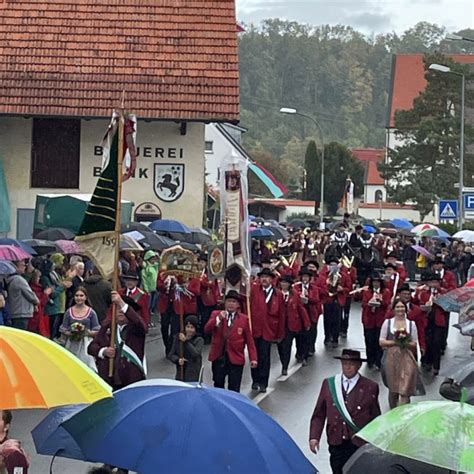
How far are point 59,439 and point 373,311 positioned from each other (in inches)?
515

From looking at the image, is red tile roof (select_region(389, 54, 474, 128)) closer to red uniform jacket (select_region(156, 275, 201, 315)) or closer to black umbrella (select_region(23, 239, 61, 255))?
black umbrella (select_region(23, 239, 61, 255))

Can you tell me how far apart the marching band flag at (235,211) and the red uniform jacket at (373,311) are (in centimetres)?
427

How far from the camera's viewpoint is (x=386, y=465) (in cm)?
764

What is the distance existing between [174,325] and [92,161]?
517 inches

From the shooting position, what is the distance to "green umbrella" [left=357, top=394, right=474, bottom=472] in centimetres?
666

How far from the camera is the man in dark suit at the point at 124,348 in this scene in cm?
1216

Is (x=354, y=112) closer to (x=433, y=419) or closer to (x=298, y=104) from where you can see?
(x=298, y=104)

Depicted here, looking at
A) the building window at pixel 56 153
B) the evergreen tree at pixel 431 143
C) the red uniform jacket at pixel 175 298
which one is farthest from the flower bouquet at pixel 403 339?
the evergreen tree at pixel 431 143

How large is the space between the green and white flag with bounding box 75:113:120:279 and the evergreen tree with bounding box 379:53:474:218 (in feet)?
170

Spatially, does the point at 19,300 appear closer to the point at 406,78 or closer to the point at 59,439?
the point at 59,439

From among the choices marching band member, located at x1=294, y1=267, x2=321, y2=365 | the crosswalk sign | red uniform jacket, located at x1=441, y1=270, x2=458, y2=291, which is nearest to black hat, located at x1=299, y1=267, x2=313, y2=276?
marching band member, located at x1=294, y1=267, x2=321, y2=365

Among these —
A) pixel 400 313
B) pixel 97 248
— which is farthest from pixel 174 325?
pixel 97 248

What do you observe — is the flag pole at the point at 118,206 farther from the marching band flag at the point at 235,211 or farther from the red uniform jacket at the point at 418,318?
the red uniform jacket at the point at 418,318

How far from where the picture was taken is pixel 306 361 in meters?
21.2
